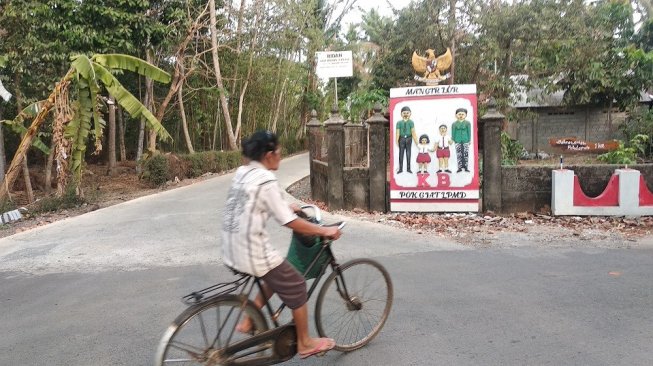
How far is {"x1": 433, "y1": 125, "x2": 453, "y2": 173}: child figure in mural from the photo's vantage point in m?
9.76

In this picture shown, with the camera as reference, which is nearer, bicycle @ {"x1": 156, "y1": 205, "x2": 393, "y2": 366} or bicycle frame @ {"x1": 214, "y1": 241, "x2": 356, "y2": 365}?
bicycle @ {"x1": 156, "y1": 205, "x2": 393, "y2": 366}

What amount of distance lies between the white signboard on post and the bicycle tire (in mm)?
9700

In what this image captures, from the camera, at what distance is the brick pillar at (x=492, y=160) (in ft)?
31.5

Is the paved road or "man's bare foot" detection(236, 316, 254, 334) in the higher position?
"man's bare foot" detection(236, 316, 254, 334)

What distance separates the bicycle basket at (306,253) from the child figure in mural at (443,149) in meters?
6.49

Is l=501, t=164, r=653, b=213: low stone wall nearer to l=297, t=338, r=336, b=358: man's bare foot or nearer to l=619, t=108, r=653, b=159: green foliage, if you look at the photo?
l=297, t=338, r=336, b=358: man's bare foot

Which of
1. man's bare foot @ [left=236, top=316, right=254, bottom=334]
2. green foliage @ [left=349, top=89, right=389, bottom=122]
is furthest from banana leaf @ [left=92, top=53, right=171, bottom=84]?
man's bare foot @ [left=236, top=316, right=254, bottom=334]

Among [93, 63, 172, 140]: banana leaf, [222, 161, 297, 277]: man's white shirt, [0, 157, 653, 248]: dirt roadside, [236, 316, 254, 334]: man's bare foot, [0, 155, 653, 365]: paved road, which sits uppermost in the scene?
[93, 63, 172, 140]: banana leaf

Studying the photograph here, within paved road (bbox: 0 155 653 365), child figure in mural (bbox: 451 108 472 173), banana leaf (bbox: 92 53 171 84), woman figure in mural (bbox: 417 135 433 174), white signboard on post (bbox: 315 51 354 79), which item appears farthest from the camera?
→ white signboard on post (bbox: 315 51 354 79)

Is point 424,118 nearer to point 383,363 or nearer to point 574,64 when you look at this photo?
point 383,363

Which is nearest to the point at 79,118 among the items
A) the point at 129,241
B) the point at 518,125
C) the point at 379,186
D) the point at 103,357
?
the point at 129,241

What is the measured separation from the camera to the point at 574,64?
1733 cm

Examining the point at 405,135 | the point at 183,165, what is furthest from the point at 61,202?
the point at 405,135

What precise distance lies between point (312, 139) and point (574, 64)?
33.0ft
